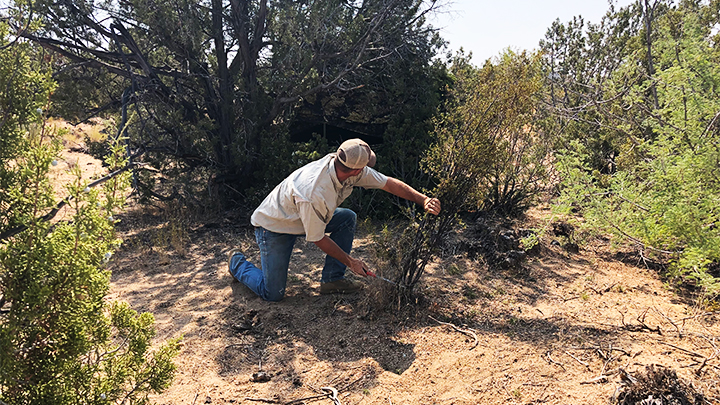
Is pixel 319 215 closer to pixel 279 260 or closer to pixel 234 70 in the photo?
pixel 279 260

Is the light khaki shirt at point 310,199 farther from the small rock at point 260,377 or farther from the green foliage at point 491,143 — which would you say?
the small rock at point 260,377

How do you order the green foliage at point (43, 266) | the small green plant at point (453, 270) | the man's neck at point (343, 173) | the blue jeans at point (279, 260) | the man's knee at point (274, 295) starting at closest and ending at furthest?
the green foliage at point (43, 266) < the man's neck at point (343, 173) < the blue jeans at point (279, 260) < the man's knee at point (274, 295) < the small green plant at point (453, 270)

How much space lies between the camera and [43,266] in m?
1.63

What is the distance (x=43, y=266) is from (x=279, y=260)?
219 centimetres

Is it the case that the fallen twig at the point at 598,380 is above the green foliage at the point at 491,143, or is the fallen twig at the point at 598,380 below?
below

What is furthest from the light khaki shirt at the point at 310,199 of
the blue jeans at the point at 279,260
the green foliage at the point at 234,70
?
the green foliage at the point at 234,70

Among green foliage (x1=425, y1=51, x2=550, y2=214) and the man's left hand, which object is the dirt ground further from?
green foliage (x1=425, y1=51, x2=550, y2=214)

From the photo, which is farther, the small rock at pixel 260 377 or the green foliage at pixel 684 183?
the green foliage at pixel 684 183

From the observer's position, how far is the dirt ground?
271cm

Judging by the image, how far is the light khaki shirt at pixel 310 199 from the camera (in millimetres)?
3215

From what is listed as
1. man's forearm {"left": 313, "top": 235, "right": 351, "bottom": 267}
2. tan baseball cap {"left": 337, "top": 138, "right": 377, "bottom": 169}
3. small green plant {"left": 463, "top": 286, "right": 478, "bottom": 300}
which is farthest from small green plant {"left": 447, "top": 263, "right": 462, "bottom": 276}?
tan baseball cap {"left": 337, "top": 138, "right": 377, "bottom": 169}

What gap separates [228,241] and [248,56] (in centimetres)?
239

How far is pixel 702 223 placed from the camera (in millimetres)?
3236

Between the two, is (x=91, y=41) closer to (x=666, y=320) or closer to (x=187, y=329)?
(x=187, y=329)
